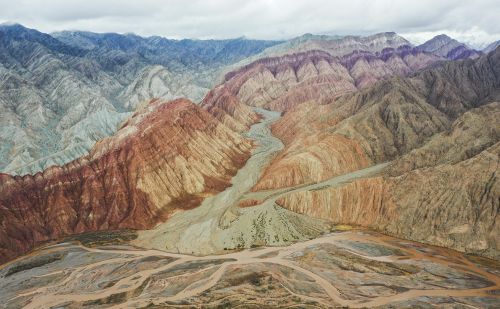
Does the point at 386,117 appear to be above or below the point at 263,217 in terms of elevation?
above

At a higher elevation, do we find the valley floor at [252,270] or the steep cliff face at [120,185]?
the steep cliff face at [120,185]

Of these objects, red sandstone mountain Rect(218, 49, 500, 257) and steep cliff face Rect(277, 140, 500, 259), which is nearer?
steep cliff face Rect(277, 140, 500, 259)

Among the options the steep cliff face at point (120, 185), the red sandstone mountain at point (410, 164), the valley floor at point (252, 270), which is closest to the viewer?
the valley floor at point (252, 270)

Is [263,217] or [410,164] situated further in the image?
[410,164]

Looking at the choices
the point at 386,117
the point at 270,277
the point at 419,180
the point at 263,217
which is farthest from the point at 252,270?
the point at 386,117

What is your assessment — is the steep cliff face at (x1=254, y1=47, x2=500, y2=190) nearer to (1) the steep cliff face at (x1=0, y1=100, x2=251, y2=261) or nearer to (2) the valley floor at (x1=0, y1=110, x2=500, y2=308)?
(1) the steep cliff face at (x1=0, y1=100, x2=251, y2=261)

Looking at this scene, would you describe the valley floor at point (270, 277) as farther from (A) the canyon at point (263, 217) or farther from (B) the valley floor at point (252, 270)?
(A) the canyon at point (263, 217)

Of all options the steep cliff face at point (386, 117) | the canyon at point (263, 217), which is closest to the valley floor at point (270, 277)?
the canyon at point (263, 217)

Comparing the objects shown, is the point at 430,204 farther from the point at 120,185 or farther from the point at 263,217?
the point at 120,185

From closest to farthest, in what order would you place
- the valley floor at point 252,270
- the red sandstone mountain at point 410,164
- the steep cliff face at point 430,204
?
the valley floor at point 252,270 → the steep cliff face at point 430,204 → the red sandstone mountain at point 410,164

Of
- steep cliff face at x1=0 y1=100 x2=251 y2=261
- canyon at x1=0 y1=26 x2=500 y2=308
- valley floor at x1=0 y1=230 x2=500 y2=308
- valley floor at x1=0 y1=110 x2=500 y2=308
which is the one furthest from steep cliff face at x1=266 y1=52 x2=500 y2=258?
steep cliff face at x1=0 y1=100 x2=251 y2=261
